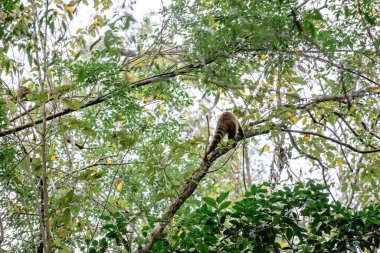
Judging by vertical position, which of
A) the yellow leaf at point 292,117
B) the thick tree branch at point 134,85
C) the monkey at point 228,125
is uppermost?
the monkey at point 228,125

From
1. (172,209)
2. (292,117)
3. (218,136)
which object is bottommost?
(172,209)

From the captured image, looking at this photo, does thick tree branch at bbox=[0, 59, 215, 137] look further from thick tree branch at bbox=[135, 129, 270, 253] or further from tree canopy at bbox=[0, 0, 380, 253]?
thick tree branch at bbox=[135, 129, 270, 253]

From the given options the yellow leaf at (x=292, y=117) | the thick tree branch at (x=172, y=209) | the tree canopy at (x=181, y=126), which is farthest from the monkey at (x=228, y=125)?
the thick tree branch at (x=172, y=209)

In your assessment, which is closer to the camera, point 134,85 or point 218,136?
point 134,85

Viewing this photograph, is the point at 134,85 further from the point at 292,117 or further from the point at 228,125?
the point at 228,125

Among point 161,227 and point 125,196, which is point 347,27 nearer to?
A: point 161,227

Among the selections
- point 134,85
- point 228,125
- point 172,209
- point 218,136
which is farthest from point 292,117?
point 228,125

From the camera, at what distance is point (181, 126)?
5004 mm

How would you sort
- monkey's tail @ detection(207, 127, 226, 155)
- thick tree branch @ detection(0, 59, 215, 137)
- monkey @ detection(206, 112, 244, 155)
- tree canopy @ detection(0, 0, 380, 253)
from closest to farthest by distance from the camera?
tree canopy @ detection(0, 0, 380, 253) < thick tree branch @ detection(0, 59, 215, 137) < monkey's tail @ detection(207, 127, 226, 155) < monkey @ detection(206, 112, 244, 155)

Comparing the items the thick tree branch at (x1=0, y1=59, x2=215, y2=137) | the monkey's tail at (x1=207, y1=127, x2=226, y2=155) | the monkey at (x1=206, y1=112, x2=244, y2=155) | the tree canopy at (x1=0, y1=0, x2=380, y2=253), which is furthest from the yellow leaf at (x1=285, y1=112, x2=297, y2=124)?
the monkey at (x1=206, y1=112, x2=244, y2=155)

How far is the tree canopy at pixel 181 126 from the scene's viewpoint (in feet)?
11.1

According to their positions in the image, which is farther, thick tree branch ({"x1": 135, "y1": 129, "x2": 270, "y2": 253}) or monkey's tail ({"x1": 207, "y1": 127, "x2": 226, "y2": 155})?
monkey's tail ({"x1": 207, "y1": 127, "x2": 226, "y2": 155})

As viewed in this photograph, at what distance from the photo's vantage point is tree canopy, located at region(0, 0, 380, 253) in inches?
133

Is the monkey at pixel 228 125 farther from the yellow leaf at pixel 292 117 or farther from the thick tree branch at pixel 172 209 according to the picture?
the thick tree branch at pixel 172 209
